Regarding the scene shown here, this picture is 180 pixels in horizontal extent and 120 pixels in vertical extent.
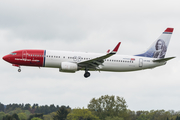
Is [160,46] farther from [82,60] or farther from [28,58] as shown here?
[28,58]

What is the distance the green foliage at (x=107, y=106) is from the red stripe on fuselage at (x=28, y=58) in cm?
5095

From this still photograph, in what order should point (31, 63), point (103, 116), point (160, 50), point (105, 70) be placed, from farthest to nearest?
1. point (103, 116)
2. point (160, 50)
3. point (105, 70)
4. point (31, 63)

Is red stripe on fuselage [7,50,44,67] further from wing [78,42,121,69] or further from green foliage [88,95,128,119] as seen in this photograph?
green foliage [88,95,128,119]

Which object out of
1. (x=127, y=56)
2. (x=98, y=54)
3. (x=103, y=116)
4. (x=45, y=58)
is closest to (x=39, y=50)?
(x=45, y=58)

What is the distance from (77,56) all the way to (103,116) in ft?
159

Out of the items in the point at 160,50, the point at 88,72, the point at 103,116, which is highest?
the point at 160,50

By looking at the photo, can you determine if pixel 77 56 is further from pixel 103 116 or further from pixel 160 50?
pixel 103 116

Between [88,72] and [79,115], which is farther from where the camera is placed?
[79,115]

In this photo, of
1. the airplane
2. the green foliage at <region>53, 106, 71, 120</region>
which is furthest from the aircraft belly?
the green foliage at <region>53, 106, 71, 120</region>

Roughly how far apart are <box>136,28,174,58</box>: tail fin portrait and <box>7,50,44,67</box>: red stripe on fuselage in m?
19.5

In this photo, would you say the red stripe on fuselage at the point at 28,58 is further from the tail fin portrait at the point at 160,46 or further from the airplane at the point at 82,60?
the tail fin portrait at the point at 160,46

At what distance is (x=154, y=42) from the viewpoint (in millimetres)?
68438

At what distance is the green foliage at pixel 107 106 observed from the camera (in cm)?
10519

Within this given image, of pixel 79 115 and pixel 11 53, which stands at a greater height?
pixel 11 53
